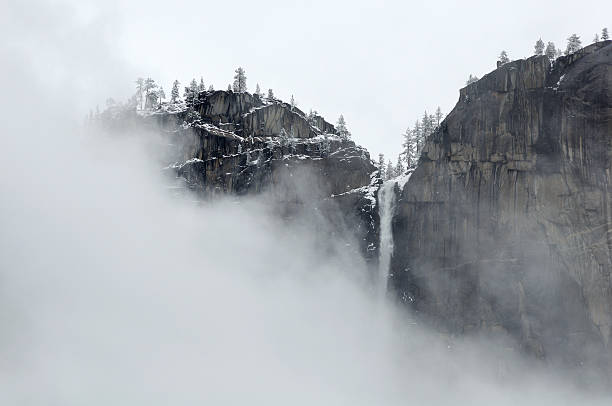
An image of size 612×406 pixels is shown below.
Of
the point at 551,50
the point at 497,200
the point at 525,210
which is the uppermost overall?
the point at 551,50

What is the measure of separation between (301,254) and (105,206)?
37.3 m

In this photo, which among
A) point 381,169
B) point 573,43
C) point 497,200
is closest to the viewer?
point 497,200

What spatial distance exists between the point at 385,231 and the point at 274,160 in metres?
18.8

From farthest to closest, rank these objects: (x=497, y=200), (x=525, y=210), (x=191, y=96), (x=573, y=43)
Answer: (x=191, y=96)
(x=573, y=43)
(x=497, y=200)
(x=525, y=210)

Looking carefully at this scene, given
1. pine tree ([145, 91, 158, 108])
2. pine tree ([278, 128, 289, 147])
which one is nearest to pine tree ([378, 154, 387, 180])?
pine tree ([278, 128, 289, 147])

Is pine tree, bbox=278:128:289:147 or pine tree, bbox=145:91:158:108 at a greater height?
pine tree, bbox=145:91:158:108

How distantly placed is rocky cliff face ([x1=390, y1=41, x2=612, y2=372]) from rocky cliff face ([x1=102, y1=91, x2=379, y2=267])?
31.1 feet

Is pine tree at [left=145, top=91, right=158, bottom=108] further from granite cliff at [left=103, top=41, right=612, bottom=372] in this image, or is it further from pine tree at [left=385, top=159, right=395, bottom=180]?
pine tree at [left=385, top=159, right=395, bottom=180]

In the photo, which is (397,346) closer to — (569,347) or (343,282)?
(343,282)

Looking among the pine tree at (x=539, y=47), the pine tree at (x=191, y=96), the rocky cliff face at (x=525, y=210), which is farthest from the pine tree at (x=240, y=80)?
the pine tree at (x=539, y=47)

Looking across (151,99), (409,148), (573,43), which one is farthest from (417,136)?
(151,99)

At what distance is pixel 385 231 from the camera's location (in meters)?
84.9

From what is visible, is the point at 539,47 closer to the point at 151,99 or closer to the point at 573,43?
the point at 573,43

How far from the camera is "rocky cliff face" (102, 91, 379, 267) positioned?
86.6 meters
